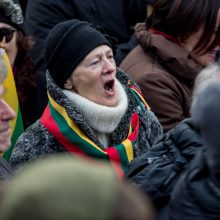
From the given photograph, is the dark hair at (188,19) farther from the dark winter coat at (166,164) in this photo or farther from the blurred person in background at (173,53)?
the dark winter coat at (166,164)

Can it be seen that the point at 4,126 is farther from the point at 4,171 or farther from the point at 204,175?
the point at 204,175

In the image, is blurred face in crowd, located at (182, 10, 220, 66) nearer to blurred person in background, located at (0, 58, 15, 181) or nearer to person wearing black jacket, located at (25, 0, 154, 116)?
person wearing black jacket, located at (25, 0, 154, 116)

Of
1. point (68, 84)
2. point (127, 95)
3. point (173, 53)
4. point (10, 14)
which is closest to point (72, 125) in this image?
point (68, 84)

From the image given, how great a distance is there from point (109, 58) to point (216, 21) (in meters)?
0.75

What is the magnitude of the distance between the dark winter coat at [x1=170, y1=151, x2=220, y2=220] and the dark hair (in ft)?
6.12

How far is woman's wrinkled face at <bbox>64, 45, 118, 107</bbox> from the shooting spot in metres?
3.66

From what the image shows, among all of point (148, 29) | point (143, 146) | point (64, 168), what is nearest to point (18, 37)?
point (148, 29)

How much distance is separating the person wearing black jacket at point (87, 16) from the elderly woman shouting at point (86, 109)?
1048 millimetres

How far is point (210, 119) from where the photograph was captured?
200 centimetres

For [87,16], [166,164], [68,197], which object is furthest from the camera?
[87,16]

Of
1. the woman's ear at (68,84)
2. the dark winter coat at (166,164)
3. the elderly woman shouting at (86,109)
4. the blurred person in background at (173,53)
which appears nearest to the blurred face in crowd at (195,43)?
the blurred person in background at (173,53)

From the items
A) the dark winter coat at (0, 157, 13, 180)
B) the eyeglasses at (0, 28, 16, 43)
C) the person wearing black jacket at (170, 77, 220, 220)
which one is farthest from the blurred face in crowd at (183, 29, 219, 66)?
the person wearing black jacket at (170, 77, 220, 220)

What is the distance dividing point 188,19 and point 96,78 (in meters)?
0.71

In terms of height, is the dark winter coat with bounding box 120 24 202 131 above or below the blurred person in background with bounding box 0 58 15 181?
below
